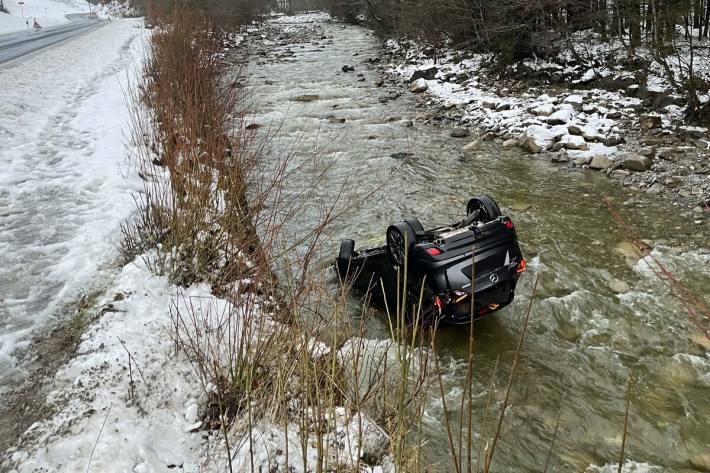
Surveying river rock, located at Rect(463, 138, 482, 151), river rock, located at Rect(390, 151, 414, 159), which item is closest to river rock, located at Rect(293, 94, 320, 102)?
river rock, located at Rect(390, 151, 414, 159)

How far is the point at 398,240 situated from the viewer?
14.6 ft

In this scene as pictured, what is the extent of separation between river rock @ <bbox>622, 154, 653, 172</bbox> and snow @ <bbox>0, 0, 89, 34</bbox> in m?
37.2

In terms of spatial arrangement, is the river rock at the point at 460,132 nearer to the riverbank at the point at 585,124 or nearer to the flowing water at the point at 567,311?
the riverbank at the point at 585,124

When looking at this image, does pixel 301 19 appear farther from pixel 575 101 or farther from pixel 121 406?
pixel 121 406

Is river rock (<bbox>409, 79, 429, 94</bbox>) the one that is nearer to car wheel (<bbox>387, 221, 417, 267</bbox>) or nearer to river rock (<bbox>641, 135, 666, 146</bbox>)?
river rock (<bbox>641, 135, 666, 146</bbox>)

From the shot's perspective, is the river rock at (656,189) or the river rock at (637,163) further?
the river rock at (637,163)

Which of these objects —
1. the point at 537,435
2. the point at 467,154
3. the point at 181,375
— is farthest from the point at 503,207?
the point at 181,375

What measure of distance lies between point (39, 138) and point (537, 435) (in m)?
8.53

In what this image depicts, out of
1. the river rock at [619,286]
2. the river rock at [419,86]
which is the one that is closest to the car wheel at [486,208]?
the river rock at [619,286]

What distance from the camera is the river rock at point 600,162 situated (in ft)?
28.8

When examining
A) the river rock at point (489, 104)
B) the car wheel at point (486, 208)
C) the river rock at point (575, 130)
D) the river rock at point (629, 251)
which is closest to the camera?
the car wheel at point (486, 208)

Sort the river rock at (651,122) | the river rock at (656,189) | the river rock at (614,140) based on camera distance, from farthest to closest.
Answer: the river rock at (651,122)
the river rock at (614,140)
the river rock at (656,189)

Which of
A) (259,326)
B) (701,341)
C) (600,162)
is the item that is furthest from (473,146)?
(259,326)

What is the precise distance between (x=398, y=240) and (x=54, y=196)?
4.43 metres
